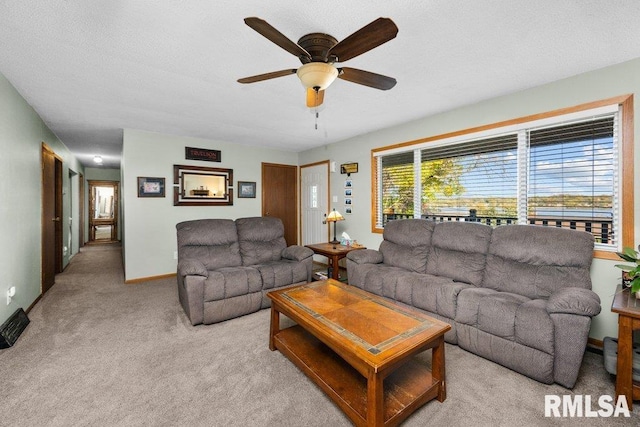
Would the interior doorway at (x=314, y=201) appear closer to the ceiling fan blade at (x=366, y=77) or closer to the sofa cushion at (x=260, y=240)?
the sofa cushion at (x=260, y=240)

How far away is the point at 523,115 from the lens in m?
2.89

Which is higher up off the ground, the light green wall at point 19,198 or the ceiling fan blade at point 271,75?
the ceiling fan blade at point 271,75

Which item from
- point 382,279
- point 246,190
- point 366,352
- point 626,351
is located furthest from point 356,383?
point 246,190

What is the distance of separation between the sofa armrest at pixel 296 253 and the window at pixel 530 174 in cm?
152

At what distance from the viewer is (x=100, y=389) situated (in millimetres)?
1861

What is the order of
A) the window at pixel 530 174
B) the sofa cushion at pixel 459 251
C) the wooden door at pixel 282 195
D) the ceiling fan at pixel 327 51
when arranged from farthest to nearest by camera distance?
the wooden door at pixel 282 195 < the sofa cushion at pixel 459 251 < the window at pixel 530 174 < the ceiling fan at pixel 327 51

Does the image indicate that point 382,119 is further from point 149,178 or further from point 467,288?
point 149,178

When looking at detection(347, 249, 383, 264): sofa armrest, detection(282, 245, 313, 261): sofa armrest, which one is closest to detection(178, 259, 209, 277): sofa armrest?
detection(282, 245, 313, 261): sofa armrest

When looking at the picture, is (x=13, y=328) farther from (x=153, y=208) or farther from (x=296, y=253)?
(x=296, y=253)

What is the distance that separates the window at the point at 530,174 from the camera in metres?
2.45

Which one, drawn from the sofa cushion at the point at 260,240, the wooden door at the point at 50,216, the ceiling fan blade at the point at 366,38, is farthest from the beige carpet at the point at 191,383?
the ceiling fan blade at the point at 366,38

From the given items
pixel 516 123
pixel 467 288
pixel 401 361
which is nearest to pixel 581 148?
pixel 516 123

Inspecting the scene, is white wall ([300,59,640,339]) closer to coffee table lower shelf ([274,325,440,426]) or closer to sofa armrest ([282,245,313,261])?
sofa armrest ([282,245,313,261])

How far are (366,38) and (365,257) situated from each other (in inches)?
96.6
